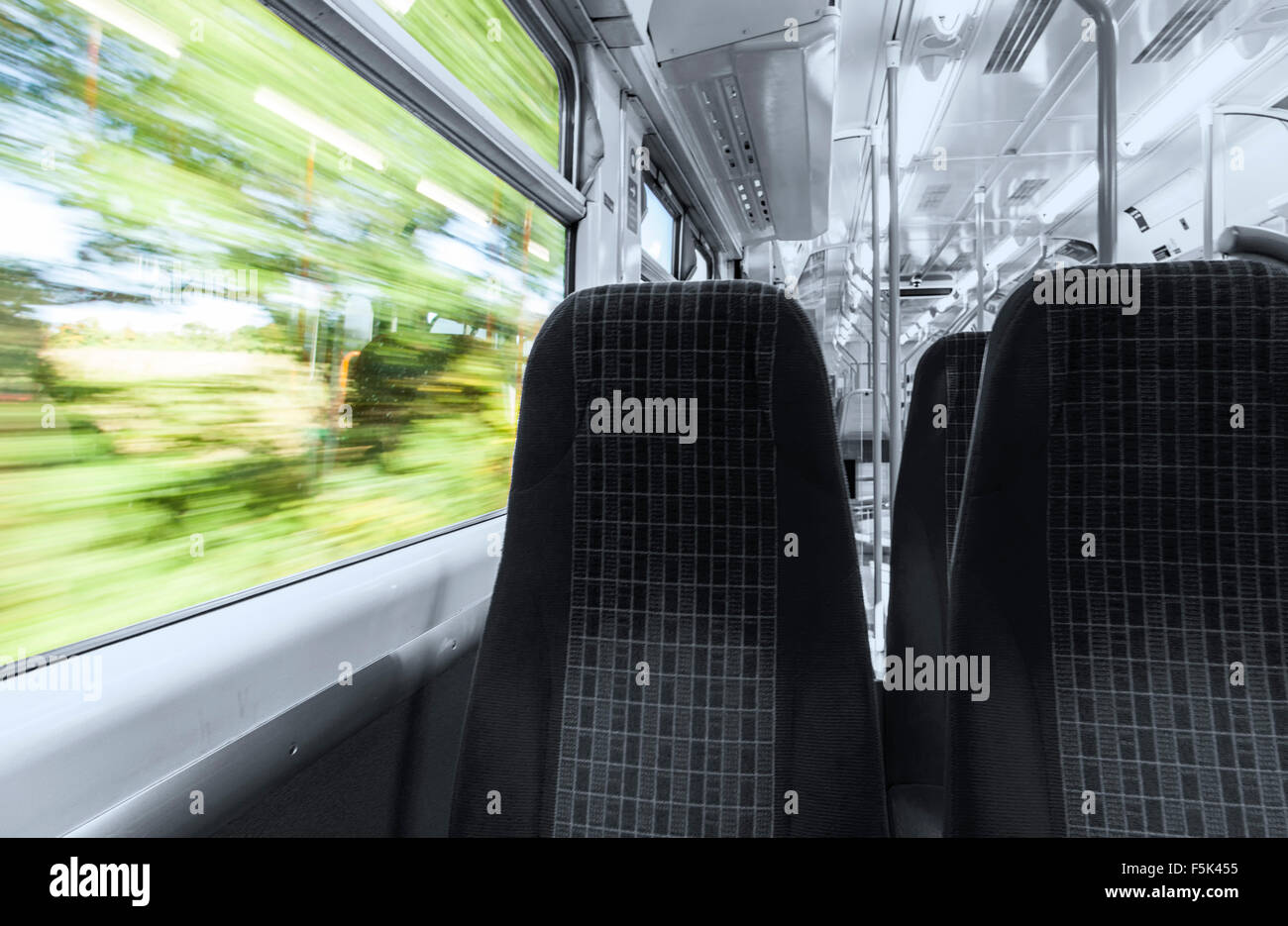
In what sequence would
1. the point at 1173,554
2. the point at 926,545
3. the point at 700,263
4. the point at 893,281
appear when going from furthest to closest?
1. the point at 700,263
2. the point at 893,281
3. the point at 926,545
4. the point at 1173,554

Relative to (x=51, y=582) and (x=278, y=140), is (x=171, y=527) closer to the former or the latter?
(x=51, y=582)

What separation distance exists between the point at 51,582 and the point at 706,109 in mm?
2840

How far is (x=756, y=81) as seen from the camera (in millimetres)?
2588

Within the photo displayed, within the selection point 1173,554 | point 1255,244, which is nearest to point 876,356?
point 1255,244

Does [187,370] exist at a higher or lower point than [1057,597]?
higher

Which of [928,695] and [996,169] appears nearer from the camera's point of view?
[928,695]

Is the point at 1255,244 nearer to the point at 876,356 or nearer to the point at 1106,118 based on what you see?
the point at 1106,118

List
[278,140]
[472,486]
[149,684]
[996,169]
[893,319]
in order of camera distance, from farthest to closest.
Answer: [996,169] → [893,319] → [472,486] → [278,140] → [149,684]

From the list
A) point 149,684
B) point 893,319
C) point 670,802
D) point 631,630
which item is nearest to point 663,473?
point 631,630

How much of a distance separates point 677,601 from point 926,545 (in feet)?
2.53

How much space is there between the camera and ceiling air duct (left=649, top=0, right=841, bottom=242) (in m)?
2.25

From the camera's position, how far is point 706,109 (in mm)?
2918
